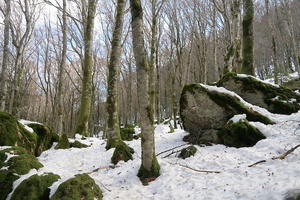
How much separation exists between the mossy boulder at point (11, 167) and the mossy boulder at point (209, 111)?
16.0ft

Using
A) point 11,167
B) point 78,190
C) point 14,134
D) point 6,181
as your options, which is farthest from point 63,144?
point 78,190

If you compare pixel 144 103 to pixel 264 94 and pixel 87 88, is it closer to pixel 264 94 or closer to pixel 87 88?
pixel 264 94

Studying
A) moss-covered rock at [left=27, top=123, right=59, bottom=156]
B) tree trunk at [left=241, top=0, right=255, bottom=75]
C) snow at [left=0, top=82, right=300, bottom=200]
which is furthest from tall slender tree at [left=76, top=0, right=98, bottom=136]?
tree trunk at [left=241, top=0, right=255, bottom=75]

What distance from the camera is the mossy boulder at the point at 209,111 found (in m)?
6.94

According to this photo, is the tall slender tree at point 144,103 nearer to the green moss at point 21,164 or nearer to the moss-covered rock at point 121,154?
the moss-covered rock at point 121,154

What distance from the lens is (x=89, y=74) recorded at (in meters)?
11.4

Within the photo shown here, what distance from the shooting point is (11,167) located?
187 inches

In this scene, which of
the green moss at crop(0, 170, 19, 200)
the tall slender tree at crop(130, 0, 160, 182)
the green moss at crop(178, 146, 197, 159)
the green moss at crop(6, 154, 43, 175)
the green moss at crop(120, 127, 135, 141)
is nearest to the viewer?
the green moss at crop(0, 170, 19, 200)

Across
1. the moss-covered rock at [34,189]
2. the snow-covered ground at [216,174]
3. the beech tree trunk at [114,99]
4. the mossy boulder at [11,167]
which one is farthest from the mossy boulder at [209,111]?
the mossy boulder at [11,167]

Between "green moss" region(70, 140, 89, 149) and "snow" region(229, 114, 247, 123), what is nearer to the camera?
"snow" region(229, 114, 247, 123)

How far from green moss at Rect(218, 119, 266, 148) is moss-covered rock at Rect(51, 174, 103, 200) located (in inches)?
159

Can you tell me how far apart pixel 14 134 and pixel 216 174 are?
6431 millimetres

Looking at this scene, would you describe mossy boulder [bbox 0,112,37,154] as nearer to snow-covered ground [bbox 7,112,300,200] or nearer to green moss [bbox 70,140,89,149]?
snow-covered ground [bbox 7,112,300,200]

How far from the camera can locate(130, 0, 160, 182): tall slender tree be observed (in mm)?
4918
